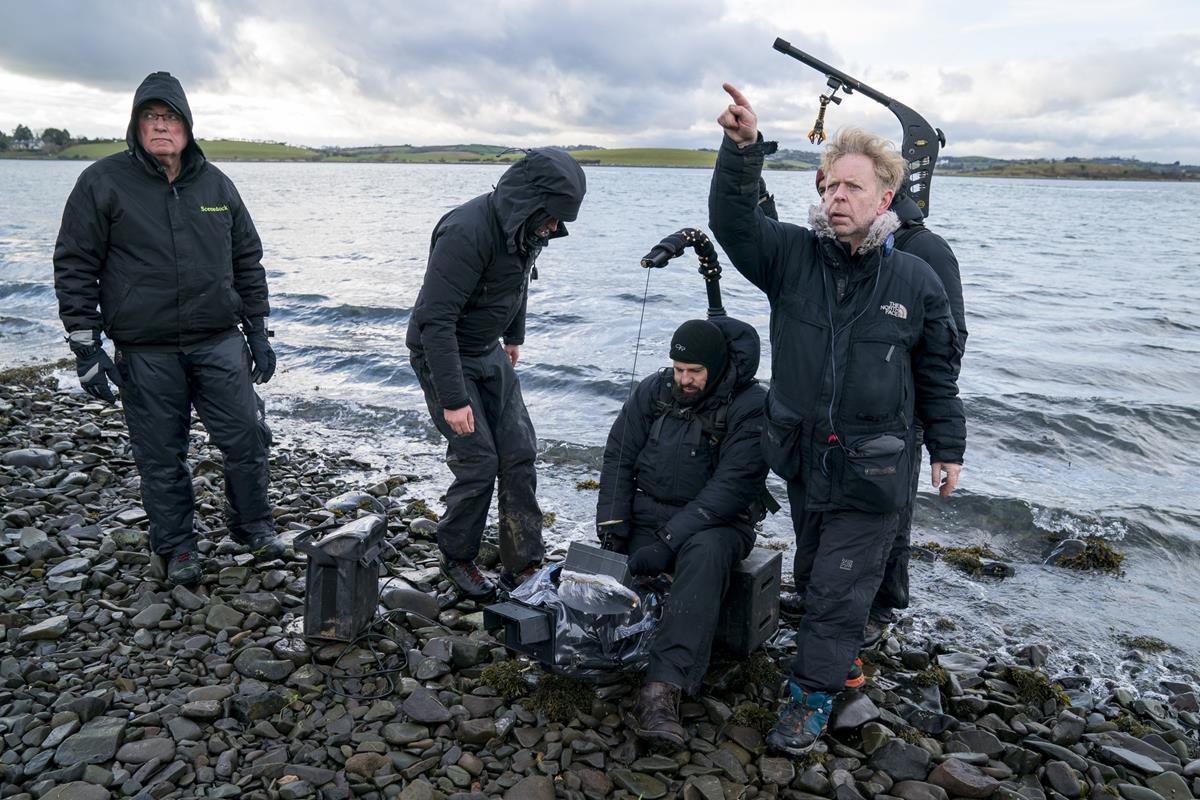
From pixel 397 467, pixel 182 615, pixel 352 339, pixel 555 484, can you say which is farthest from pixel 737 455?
pixel 352 339

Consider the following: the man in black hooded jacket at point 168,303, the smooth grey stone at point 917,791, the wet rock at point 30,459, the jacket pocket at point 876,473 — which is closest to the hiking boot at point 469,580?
the man in black hooded jacket at point 168,303

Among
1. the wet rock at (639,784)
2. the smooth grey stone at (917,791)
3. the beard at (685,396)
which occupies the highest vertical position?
the beard at (685,396)

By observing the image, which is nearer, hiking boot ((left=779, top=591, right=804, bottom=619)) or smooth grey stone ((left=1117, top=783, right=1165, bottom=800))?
smooth grey stone ((left=1117, top=783, right=1165, bottom=800))

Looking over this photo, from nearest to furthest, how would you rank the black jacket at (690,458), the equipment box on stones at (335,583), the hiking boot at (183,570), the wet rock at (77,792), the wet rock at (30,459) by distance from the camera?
1. the wet rock at (77,792)
2. the black jacket at (690,458)
3. the equipment box on stones at (335,583)
4. the hiking boot at (183,570)
5. the wet rock at (30,459)

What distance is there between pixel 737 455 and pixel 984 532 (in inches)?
185

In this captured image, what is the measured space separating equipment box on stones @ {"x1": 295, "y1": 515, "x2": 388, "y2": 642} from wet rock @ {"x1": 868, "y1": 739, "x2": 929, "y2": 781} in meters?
2.85

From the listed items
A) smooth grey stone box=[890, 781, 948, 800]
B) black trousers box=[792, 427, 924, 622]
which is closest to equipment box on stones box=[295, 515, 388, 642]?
black trousers box=[792, 427, 924, 622]

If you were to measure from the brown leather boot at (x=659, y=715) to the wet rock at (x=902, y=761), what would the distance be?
991 mm

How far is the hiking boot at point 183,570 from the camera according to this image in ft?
17.6

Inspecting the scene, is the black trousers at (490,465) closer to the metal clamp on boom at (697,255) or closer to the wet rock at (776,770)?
the metal clamp on boom at (697,255)

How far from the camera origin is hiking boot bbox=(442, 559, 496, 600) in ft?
18.0

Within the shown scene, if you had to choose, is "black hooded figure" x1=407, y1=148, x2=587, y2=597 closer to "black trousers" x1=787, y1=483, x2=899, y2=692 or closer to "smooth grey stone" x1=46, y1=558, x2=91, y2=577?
"black trousers" x1=787, y1=483, x2=899, y2=692

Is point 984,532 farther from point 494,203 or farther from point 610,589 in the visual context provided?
point 494,203

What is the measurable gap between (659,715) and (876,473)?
61.3 inches
